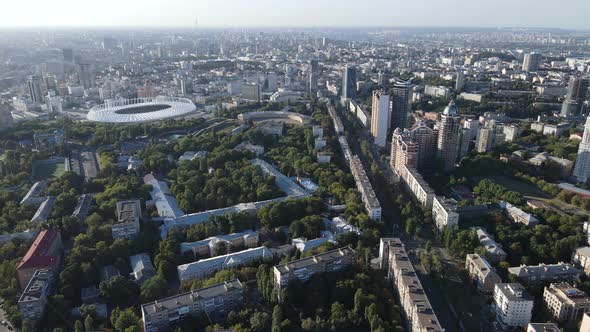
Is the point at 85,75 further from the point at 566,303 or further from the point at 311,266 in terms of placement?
the point at 566,303

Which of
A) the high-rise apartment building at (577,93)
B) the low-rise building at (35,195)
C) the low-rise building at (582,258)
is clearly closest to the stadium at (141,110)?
the low-rise building at (35,195)

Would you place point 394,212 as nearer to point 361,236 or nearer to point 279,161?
point 361,236

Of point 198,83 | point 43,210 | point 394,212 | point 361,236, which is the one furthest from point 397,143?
point 198,83

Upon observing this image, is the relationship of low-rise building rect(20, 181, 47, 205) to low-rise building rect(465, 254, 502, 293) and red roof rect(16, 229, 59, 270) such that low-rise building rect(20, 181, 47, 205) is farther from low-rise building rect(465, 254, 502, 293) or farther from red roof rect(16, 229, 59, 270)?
low-rise building rect(465, 254, 502, 293)

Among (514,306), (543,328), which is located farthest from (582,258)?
(543,328)

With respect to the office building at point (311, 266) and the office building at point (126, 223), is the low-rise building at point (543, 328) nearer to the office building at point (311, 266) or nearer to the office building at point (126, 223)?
the office building at point (311, 266)

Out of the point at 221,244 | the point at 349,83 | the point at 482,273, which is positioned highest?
the point at 349,83
